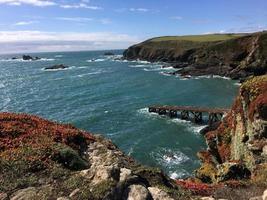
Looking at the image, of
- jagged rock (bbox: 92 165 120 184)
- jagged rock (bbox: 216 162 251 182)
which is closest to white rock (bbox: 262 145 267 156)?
jagged rock (bbox: 216 162 251 182)

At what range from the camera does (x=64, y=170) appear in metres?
18.2

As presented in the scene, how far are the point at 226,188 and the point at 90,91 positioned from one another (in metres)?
97.9

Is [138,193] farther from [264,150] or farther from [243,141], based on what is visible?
[243,141]

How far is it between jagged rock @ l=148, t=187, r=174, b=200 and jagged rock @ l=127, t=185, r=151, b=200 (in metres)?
0.72

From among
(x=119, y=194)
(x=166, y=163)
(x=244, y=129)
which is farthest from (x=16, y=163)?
(x=166, y=163)

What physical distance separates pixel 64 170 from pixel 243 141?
24.9 meters

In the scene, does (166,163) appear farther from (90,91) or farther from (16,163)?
(90,91)

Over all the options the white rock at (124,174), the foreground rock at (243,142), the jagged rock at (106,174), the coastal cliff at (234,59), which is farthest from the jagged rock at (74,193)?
the coastal cliff at (234,59)

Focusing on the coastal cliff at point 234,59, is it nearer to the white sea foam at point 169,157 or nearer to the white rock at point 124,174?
the white sea foam at point 169,157

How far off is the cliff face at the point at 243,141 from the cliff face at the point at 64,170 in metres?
10.5

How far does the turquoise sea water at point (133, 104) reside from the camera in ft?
192

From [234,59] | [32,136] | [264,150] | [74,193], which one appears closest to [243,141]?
[264,150]

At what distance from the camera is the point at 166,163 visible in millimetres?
53000

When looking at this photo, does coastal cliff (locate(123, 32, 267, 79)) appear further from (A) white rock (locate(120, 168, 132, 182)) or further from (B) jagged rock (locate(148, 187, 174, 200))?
(A) white rock (locate(120, 168, 132, 182))
